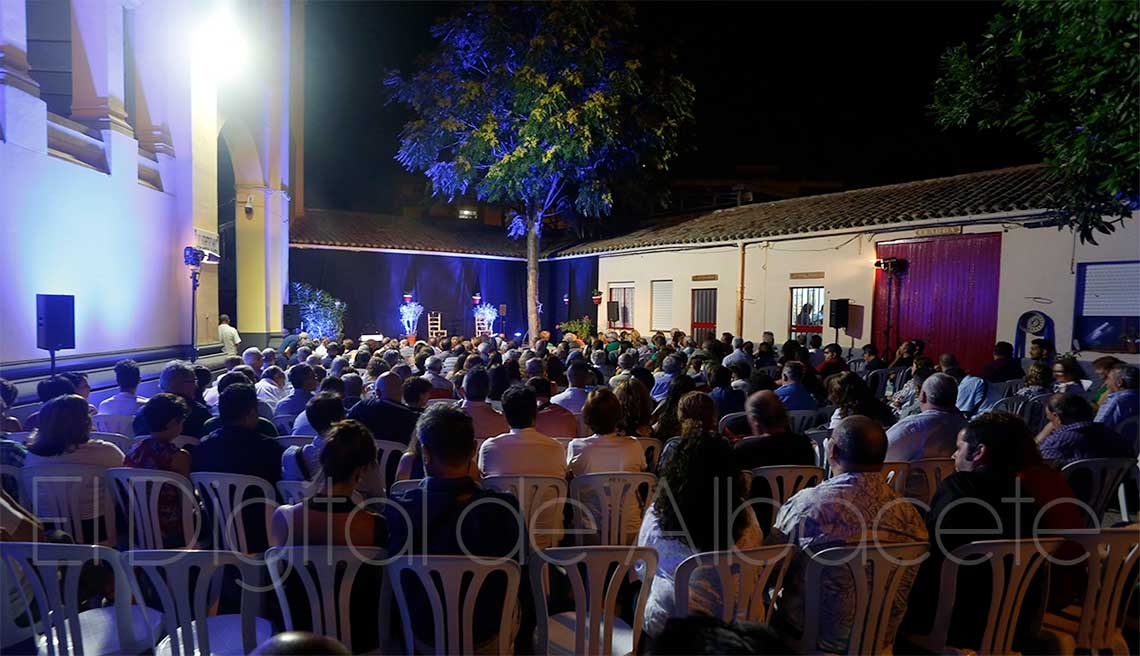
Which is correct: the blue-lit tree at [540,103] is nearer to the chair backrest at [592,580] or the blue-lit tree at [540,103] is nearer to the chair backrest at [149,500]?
the chair backrest at [149,500]

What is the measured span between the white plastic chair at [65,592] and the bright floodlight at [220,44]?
10276 mm

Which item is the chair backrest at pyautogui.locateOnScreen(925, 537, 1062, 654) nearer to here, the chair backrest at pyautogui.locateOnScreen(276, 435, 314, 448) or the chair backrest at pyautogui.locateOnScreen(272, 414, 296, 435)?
the chair backrest at pyautogui.locateOnScreen(276, 435, 314, 448)

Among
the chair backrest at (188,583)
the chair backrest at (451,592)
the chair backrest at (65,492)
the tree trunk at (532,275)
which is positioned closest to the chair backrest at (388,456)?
the chair backrest at (65,492)

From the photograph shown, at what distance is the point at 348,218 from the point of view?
20844 mm

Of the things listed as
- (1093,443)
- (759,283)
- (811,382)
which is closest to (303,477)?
(1093,443)

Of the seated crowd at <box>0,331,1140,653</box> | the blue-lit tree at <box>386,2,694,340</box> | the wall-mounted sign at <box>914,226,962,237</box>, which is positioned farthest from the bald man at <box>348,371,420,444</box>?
the blue-lit tree at <box>386,2,694,340</box>

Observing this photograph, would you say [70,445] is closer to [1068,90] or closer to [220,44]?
[1068,90]

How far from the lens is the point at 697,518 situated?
218cm

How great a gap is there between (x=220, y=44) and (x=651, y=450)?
10654 mm

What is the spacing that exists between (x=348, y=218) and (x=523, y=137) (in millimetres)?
8246

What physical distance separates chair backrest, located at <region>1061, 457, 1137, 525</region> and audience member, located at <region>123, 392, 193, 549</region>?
4.56m

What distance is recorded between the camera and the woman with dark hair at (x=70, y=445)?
312 cm

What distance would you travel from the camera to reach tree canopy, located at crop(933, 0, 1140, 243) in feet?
10.3

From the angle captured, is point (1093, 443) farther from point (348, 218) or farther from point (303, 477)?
point (348, 218)
